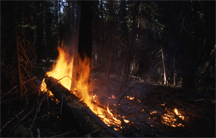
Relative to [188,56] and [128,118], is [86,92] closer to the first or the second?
[128,118]

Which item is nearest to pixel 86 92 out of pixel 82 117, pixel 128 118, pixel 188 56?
pixel 128 118

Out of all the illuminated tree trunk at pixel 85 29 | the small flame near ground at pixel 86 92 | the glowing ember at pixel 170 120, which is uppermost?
the illuminated tree trunk at pixel 85 29

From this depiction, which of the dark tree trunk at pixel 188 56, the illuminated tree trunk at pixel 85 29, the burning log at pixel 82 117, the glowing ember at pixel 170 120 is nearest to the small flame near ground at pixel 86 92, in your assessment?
the glowing ember at pixel 170 120

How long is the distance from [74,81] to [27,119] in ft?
6.76

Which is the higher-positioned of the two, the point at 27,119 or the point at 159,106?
the point at 27,119

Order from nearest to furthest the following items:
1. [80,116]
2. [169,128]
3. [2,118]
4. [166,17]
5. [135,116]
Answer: [80,116]
[2,118]
[169,128]
[135,116]
[166,17]

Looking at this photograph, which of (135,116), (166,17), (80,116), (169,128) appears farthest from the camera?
(166,17)

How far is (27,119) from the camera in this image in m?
3.21

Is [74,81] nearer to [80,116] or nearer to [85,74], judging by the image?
[85,74]

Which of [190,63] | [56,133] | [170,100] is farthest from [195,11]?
[56,133]

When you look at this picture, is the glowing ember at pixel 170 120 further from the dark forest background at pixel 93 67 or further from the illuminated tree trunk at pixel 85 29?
the illuminated tree trunk at pixel 85 29

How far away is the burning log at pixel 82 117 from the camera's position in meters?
2.34

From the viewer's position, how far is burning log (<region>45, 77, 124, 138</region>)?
7.68ft

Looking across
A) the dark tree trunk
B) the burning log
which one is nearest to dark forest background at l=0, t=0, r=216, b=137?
the dark tree trunk
